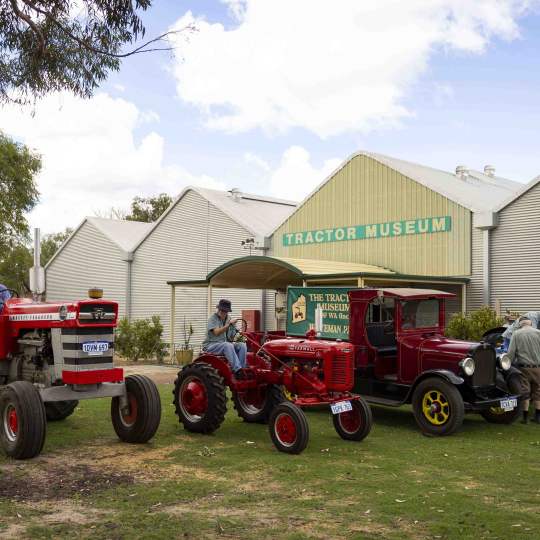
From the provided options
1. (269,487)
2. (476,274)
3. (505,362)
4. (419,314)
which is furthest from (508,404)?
(476,274)

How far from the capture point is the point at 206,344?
31.0 ft

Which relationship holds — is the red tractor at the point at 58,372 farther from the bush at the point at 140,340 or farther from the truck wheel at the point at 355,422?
the bush at the point at 140,340

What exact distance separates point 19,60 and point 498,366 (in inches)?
367

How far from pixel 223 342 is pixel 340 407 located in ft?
6.24

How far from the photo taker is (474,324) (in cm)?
1581

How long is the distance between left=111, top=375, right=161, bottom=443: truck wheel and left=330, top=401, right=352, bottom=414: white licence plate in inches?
78.6

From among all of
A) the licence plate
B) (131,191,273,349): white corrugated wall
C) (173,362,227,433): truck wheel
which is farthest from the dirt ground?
the licence plate

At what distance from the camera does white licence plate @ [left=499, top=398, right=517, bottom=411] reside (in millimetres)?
9290

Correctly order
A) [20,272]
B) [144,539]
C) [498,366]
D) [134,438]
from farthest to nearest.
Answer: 1. [20,272]
2. [498,366]
3. [134,438]
4. [144,539]

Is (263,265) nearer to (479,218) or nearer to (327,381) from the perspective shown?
(479,218)

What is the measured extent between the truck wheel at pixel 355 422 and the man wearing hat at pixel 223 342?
4.77ft

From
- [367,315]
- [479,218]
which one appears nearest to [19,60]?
[367,315]

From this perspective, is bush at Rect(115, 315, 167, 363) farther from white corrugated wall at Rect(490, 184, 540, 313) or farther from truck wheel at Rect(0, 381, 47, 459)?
truck wheel at Rect(0, 381, 47, 459)

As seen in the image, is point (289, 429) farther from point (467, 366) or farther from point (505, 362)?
point (505, 362)
